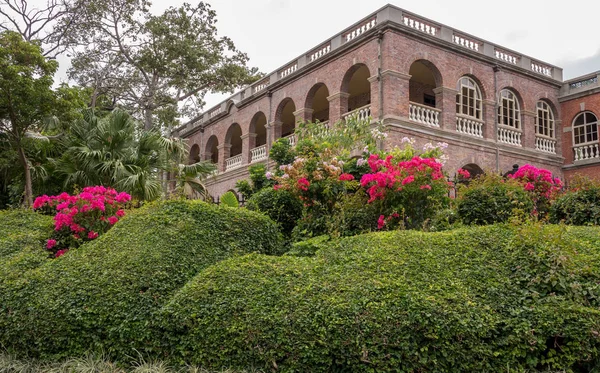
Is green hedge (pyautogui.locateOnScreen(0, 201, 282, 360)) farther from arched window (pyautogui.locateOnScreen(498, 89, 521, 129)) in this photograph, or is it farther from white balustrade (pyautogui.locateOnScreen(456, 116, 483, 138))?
arched window (pyautogui.locateOnScreen(498, 89, 521, 129))

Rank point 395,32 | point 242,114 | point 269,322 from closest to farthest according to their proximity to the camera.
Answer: point 269,322
point 395,32
point 242,114

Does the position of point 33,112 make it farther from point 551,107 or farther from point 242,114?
point 551,107

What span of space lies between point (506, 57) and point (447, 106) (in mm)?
4425

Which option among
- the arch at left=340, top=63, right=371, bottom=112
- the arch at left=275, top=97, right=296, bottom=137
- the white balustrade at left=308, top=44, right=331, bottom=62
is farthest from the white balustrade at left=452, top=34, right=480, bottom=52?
the arch at left=275, top=97, right=296, bottom=137

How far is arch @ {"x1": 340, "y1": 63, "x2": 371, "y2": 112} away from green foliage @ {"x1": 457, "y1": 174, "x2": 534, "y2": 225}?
10.3 metres

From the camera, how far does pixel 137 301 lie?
4961 mm

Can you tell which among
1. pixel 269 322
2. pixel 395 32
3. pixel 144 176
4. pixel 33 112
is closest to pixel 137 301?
pixel 269 322

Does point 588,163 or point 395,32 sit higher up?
point 395,32

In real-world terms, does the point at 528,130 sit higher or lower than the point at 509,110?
lower

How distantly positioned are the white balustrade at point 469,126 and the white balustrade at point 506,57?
10.1 feet

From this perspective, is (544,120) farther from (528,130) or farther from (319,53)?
(319,53)

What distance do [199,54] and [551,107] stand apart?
16388mm

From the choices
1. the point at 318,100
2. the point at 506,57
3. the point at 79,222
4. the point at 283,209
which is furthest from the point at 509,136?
the point at 79,222

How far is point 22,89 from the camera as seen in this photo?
12.2 metres
